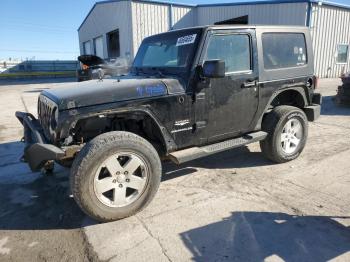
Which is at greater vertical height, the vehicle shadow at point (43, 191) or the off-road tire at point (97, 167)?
the off-road tire at point (97, 167)

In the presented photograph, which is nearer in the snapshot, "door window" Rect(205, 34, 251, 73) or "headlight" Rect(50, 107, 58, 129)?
"headlight" Rect(50, 107, 58, 129)

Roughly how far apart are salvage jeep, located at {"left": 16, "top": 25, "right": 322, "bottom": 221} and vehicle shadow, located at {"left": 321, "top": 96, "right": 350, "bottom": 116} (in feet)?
13.2

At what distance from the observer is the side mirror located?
139 inches

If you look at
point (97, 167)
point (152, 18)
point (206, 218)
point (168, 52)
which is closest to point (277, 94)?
point (168, 52)

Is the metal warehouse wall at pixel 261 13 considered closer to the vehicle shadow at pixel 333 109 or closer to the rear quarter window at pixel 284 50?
the vehicle shadow at pixel 333 109

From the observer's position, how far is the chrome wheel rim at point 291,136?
485cm

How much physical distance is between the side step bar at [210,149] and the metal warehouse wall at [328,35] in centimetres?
1331

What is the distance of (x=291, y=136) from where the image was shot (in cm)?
496

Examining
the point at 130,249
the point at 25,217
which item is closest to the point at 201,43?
the point at 130,249

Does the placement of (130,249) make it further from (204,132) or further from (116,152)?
(204,132)

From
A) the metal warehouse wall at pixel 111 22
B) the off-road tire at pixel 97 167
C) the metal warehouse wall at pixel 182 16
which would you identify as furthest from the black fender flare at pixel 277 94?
the metal warehouse wall at pixel 182 16

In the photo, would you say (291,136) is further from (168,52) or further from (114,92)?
(114,92)

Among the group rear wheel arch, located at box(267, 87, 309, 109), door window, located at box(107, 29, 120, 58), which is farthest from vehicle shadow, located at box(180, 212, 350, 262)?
door window, located at box(107, 29, 120, 58)

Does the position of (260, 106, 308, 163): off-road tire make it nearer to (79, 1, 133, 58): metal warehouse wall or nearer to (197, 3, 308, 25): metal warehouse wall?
(197, 3, 308, 25): metal warehouse wall
